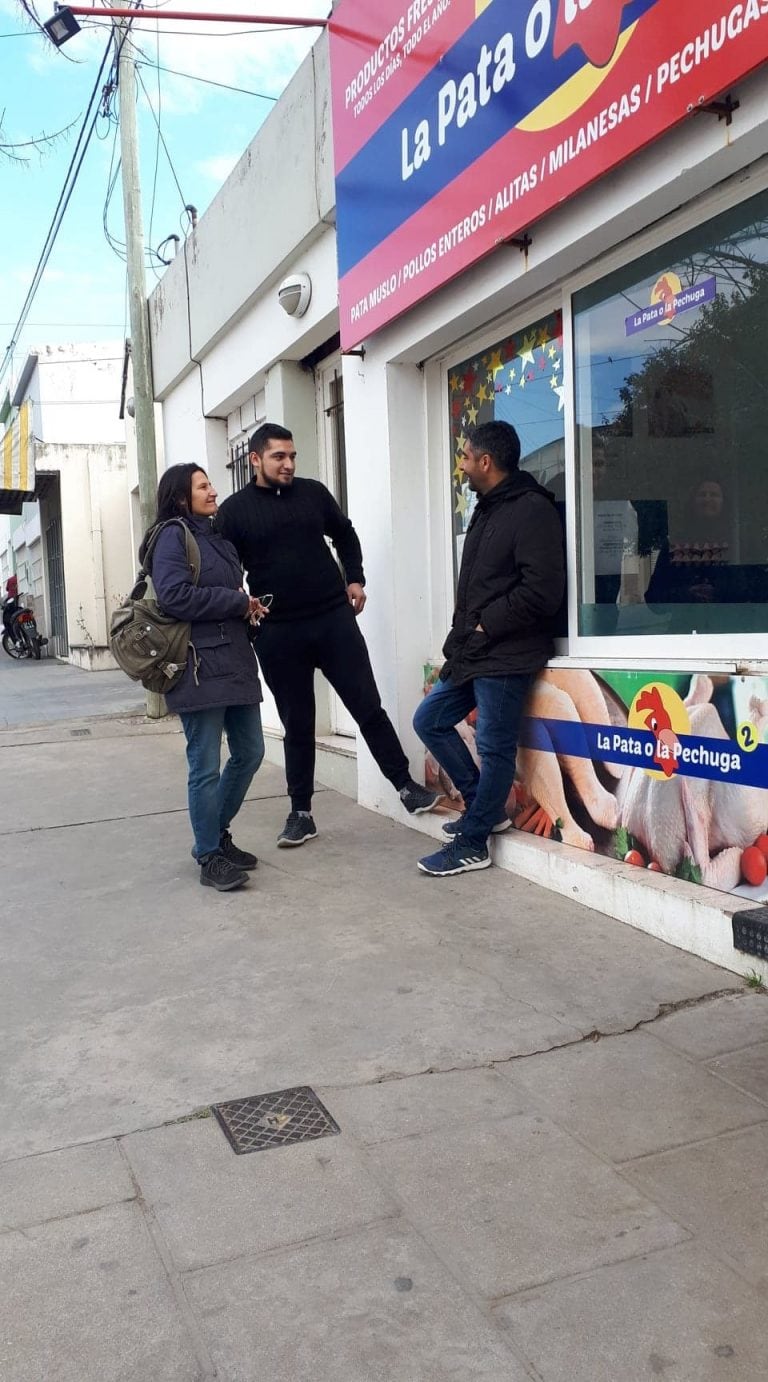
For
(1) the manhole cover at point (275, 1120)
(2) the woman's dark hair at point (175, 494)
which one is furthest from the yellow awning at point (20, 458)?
(1) the manhole cover at point (275, 1120)

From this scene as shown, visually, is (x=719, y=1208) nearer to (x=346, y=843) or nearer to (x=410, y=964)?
(x=410, y=964)

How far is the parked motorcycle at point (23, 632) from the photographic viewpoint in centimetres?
2202

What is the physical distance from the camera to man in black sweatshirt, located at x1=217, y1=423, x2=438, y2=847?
5.02 metres

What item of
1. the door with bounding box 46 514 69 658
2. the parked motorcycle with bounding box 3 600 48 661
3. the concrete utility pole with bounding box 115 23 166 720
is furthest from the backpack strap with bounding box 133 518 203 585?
the parked motorcycle with bounding box 3 600 48 661

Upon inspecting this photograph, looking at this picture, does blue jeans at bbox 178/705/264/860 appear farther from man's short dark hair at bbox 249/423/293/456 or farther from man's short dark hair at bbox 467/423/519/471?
man's short dark hair at bbox 467/423/519/471

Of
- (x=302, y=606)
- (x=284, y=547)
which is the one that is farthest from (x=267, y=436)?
(x=302, y=606)

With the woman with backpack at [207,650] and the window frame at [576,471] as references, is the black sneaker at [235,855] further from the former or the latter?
the window frame at [576,471]

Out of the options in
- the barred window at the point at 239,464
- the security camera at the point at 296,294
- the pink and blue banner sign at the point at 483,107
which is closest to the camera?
the pink and blue banner sign at the point at 483,107

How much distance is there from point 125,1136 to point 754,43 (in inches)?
129

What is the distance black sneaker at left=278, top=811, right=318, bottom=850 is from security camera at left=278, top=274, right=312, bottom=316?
325 centimetres

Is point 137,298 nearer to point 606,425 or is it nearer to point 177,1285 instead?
point 606,425

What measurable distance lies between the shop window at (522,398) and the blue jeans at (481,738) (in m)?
0.84

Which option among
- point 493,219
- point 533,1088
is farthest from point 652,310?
point 533,1088

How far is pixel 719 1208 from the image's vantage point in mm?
2156
